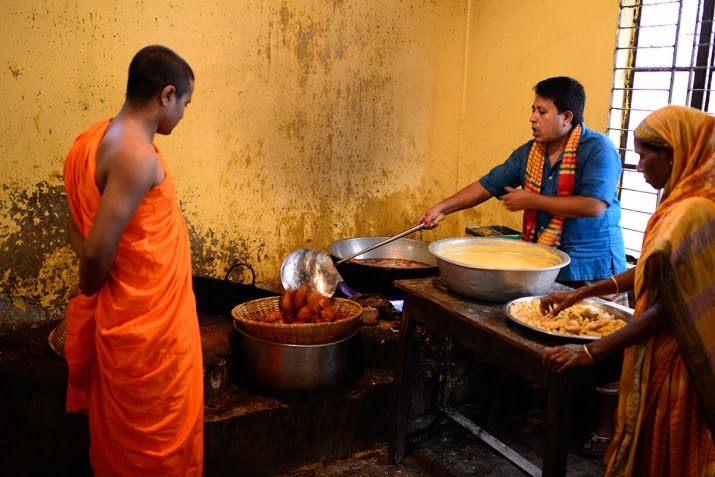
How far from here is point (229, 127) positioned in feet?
14.1

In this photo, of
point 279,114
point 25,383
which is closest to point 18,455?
point 25,383

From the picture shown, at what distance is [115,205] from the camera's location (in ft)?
6.77

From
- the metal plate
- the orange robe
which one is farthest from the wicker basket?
the metal plate

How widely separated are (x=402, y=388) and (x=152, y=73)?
79.0 inches

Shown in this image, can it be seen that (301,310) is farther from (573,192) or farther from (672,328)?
(672,328)

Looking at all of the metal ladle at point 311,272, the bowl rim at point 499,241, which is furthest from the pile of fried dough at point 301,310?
the bowl rim at point 499,241

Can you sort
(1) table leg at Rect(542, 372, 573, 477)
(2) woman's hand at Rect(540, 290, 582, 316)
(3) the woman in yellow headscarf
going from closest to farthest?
(3) the woman in yellow headscarf
(1) table leg at Rect(542, 372, 573, 477)
(2) woman's hand at Rect(540, 290, 582, 316)

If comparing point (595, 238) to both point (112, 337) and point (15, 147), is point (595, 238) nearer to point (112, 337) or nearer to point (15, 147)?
point (112, 337)

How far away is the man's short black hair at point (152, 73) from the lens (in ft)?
7.11

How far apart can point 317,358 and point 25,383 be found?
1.42 metres

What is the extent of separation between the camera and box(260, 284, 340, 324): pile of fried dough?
10.8 feet

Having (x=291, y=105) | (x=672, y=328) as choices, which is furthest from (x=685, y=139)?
(x=291, y=105)

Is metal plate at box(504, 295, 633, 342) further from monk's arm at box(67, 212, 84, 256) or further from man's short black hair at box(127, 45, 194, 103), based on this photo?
monk's arm at box(67, 212, 84, 256)

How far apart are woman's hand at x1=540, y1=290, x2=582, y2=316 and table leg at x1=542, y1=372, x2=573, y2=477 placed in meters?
0.33
